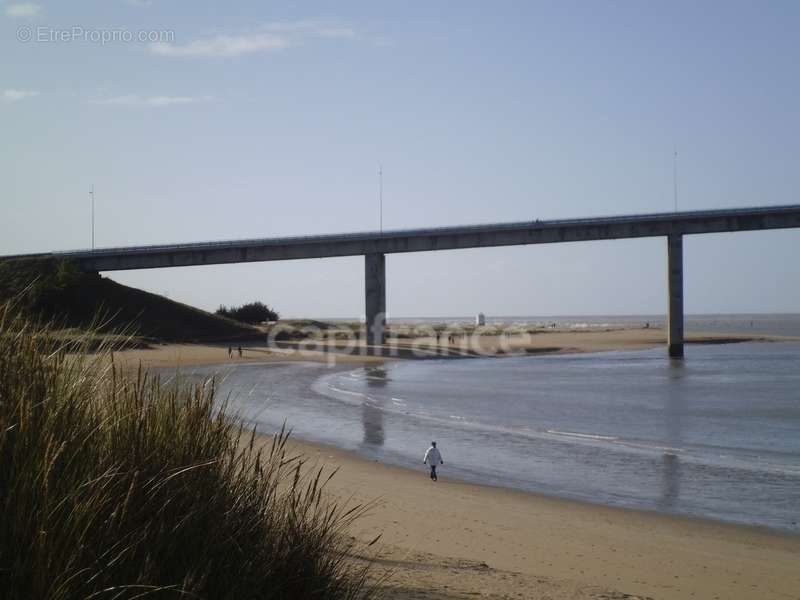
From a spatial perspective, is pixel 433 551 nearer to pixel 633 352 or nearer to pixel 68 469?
pixel 68 469

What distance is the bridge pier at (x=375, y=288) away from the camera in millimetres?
68125

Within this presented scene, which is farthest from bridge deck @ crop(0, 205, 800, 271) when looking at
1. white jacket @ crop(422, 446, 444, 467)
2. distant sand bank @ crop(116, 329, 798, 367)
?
white jacket @ crop(422, 446, 444, 467)

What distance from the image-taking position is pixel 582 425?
28.3m

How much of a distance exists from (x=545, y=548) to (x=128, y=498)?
8775mm

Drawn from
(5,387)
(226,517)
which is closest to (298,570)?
(226,517)

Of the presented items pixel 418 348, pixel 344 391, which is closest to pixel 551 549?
pixel 344 391

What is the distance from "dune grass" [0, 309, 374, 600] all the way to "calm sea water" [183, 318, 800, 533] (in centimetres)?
149

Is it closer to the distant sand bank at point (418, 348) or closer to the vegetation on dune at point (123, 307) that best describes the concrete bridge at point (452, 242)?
the vegetation on dune at point (123, 307)

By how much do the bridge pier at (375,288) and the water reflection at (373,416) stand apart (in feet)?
66.4

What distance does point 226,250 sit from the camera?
69.6 metres

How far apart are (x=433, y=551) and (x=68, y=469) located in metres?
7.21

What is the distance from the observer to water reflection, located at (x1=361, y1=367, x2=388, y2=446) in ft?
81.9

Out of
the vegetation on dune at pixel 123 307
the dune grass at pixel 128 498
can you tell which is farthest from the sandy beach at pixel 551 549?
the vegetation on dune at pixel 123 307

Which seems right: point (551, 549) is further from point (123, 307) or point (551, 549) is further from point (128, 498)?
point (123, 307)
